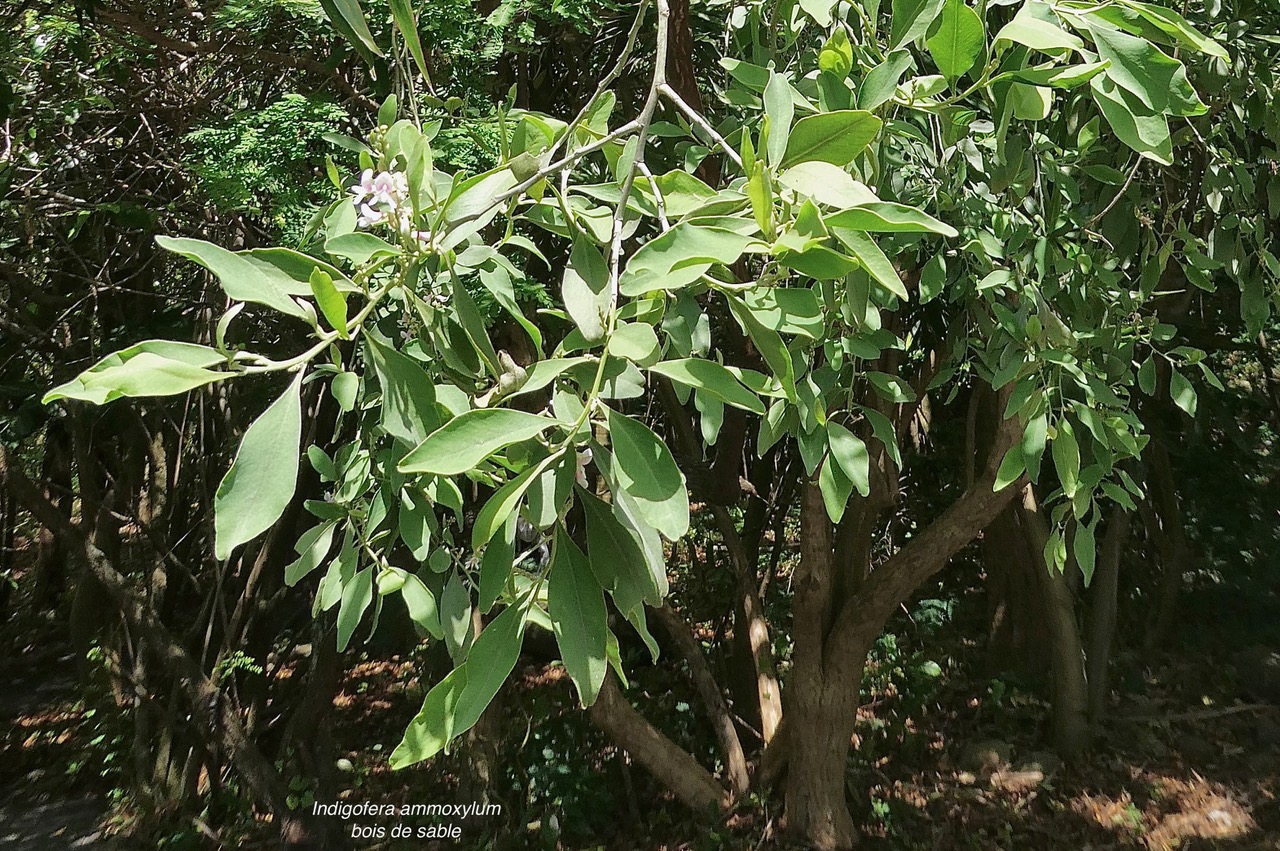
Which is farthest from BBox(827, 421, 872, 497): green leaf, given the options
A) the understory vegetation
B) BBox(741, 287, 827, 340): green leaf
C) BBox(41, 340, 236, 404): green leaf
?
BBox(41, 340, 236, 404): green leaf

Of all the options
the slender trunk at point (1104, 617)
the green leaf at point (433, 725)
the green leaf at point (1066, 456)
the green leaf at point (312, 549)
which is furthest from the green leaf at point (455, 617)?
the slender trunk at point (1104, 617)

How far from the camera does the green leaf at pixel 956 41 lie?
2.17 feet

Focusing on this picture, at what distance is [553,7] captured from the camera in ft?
5.43

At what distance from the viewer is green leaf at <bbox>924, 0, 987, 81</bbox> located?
0.66 meters

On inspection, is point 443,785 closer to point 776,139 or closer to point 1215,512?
point 776,139

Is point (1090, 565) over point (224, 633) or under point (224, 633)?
over

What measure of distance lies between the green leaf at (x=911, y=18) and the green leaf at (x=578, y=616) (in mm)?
483

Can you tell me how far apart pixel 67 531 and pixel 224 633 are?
0.68 metres

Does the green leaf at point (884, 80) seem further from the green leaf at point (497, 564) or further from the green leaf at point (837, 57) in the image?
the green leaf at point (497, 564)

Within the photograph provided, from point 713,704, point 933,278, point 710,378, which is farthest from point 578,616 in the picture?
point 713,704

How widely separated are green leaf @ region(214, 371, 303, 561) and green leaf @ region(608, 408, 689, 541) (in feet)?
0.62

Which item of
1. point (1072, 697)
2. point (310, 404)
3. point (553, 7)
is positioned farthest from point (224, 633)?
point (1072, 697)

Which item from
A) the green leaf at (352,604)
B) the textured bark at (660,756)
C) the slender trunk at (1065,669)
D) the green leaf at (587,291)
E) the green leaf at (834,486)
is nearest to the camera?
the green leaf at (587,291)

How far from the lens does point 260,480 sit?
515 millimetres
